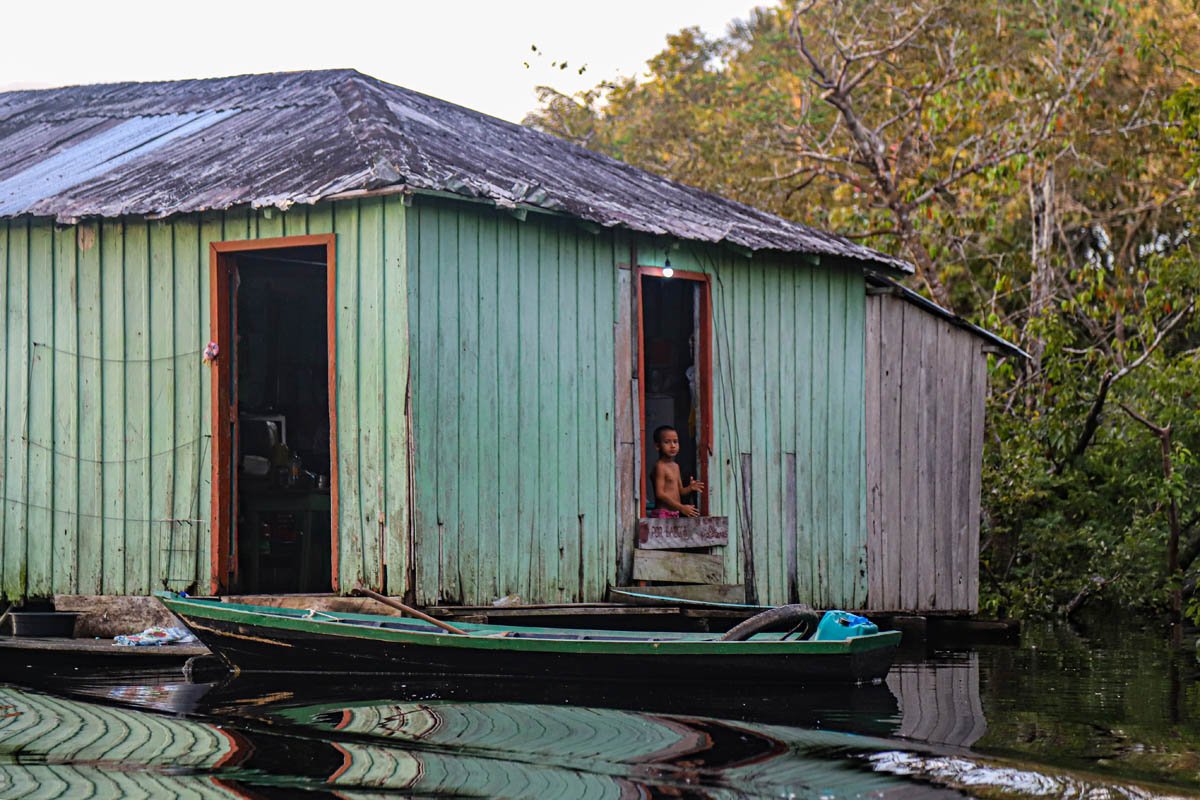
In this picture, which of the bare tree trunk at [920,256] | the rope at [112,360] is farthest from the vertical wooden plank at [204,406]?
the bare tree trunk at [920,256]

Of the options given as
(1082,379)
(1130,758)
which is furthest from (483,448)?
(1082,379)

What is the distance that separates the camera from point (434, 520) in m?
10.3

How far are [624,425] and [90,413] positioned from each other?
3.67 metres

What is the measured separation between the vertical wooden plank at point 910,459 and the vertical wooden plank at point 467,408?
4.48m

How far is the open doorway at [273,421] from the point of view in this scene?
10766 mm

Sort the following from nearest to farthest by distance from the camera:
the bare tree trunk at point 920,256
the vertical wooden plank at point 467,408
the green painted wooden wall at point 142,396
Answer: the green painted wooden wall at point 142,396 → the vertical wooden plank at point 467,408 → the bare tree trunk at point 920,256

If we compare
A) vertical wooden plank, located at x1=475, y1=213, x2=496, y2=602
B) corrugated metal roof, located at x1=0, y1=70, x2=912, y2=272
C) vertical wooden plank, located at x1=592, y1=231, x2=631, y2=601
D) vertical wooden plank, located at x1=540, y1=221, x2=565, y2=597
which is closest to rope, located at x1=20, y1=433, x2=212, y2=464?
corrugated metal roof, located at x1=0, y1=70, x2=912, y2=272

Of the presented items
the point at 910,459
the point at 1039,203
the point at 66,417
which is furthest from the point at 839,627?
the point at 1039,203

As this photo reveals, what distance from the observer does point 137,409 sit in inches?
435

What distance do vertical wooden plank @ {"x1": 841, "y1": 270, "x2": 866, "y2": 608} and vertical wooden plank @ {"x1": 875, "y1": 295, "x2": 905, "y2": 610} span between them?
0.22 m

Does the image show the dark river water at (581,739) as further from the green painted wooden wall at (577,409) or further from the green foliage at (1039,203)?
the green foliage at (1039,203)

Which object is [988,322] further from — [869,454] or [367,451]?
[367,451]

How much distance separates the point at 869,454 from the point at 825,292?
1.39m

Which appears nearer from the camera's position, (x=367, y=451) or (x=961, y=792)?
(x=961, y=792)
